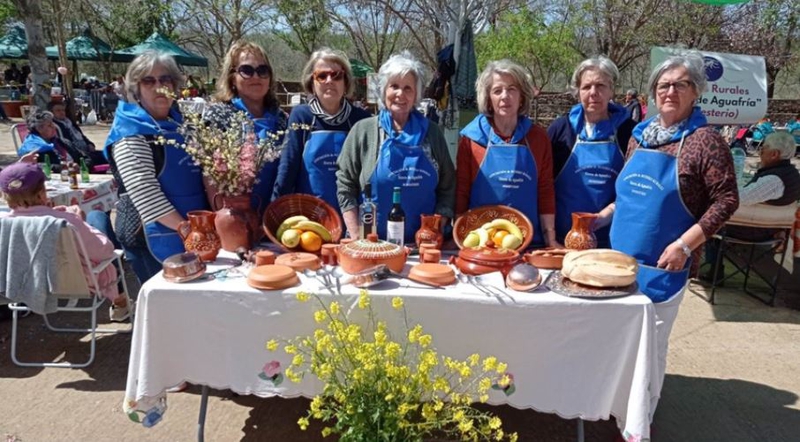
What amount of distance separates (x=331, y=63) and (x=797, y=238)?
4.28 m

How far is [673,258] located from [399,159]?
1275 millimetres

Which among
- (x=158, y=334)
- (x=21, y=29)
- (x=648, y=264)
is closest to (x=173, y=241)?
(x=158, y=334)

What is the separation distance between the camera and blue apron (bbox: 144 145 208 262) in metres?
2.55

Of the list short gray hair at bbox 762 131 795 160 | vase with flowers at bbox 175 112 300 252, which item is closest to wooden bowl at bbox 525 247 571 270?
vase with flowers at bbox 175 112 300 252

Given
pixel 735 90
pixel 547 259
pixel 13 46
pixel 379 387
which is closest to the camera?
pixel 379 387

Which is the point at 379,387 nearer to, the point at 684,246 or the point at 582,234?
the point at 582,234

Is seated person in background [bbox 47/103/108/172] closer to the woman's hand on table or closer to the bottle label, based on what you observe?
the bottle label

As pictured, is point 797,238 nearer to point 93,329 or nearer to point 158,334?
point 158,334

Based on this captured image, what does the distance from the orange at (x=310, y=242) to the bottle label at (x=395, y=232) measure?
33cm

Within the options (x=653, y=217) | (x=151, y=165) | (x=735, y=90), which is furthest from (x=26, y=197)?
(x=735, y=90)

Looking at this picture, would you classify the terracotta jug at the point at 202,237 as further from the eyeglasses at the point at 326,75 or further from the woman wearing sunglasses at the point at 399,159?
the eyeglasses at the point at 326,75

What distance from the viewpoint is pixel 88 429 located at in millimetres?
2621

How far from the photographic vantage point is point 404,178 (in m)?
2.48

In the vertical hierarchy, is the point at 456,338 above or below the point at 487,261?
below
